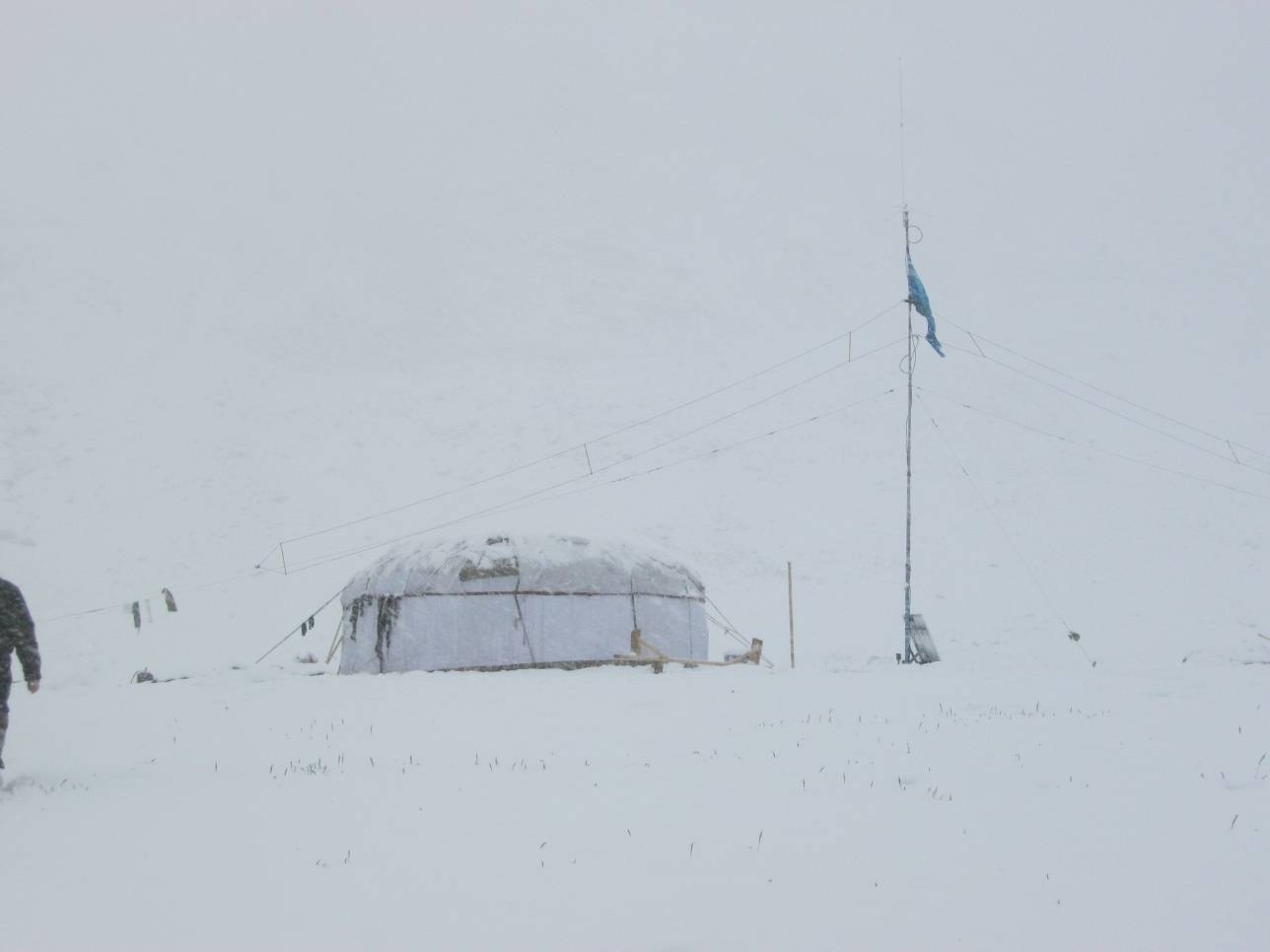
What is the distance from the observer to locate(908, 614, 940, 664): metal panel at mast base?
19719mm

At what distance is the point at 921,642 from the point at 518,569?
8088 millimetres

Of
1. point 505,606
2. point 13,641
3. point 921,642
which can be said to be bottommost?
point 921,642

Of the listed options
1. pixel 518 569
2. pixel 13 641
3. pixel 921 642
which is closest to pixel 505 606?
pixel 518 569

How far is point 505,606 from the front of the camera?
18344 millimetres

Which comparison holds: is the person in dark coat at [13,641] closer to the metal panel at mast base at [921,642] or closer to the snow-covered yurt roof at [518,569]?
the snow-covered yurt roof at [518,569]

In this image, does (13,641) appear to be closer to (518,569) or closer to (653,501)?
(518,569)

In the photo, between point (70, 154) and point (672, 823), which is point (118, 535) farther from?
point (70, 154)

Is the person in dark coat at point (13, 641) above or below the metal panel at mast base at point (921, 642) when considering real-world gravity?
above

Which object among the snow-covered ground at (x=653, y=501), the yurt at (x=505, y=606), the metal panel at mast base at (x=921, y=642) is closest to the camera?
the snow-covered ground at (x=653, y=501)

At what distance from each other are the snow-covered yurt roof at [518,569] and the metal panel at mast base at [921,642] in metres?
4.57

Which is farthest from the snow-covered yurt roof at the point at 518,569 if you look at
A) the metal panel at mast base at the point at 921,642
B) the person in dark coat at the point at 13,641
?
the person in dark coat at the point at 13,641

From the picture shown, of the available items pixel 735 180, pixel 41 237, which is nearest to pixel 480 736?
pixel 41 237

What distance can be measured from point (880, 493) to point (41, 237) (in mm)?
44162

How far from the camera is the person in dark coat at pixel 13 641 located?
7312 mm
